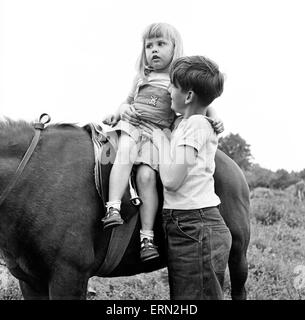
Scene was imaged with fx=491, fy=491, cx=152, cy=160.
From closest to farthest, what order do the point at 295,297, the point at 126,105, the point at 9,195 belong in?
the point at 9,195, the point at 126,105, the point at 295,297

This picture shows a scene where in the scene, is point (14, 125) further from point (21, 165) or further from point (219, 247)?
point (219, 247)

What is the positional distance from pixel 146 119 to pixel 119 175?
493 mm

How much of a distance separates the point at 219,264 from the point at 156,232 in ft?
1.79

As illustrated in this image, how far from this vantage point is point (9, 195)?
113 inches

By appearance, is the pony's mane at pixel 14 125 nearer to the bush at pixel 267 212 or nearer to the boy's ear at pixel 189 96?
the boy's ear at pixel 189 96

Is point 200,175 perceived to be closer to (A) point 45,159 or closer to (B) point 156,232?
(B) point 156,232

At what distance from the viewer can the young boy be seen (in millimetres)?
2912

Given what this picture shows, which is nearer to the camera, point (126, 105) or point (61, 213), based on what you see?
point (61, 213)

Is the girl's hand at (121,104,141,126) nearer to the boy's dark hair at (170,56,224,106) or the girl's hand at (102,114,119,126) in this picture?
the girl's hand at (102,114,119,126)

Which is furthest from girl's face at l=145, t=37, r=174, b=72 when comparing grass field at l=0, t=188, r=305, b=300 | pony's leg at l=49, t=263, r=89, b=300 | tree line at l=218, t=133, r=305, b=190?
tree line at l=218, t=133, r=305, b=190

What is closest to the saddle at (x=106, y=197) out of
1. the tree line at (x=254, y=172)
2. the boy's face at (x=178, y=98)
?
the boy's face at (x=178, y=98)

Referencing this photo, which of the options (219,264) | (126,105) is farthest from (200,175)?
(126,105)

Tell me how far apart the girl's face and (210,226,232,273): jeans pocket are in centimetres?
124
